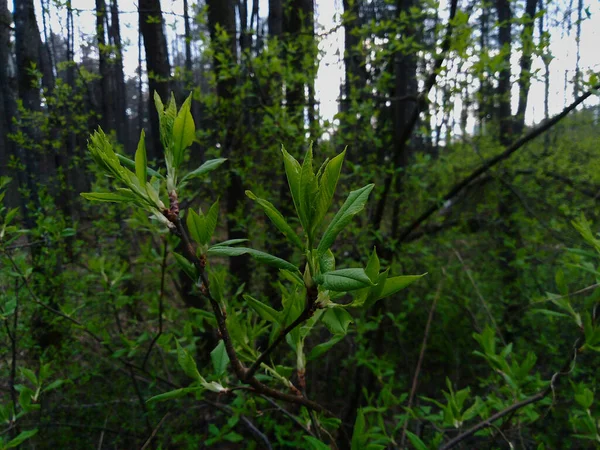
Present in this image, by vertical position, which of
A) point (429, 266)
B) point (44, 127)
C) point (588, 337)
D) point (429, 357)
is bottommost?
point (429, 357)

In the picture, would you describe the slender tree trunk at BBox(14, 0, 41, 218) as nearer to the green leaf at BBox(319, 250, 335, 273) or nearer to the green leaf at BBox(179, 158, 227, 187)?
the green leaf at BBox(179, 158, 227, 187)

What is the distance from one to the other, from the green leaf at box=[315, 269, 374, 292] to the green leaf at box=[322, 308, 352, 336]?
0.14 metres

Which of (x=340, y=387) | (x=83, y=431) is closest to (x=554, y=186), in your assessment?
(x=340, y=387)

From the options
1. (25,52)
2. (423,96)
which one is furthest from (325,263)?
(25,52)

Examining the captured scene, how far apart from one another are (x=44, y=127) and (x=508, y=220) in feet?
14.2

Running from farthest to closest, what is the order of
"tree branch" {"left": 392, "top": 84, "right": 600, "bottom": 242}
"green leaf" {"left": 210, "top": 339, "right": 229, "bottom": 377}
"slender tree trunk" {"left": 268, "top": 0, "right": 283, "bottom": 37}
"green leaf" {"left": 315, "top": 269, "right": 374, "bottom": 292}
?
"slender tree trunk" {"left": 268, "top": 0, "right": 283, "bottom": 37}, "tree branch" {"left": 392, "top": 84, "right": 600, "bottom": 242}, "green leaf" {"left": 210, "top": 339, "right": 229, "bottom": 377}, "green leaf" {"left": 315, "top": 269, "right": 374, "bottom": 292}

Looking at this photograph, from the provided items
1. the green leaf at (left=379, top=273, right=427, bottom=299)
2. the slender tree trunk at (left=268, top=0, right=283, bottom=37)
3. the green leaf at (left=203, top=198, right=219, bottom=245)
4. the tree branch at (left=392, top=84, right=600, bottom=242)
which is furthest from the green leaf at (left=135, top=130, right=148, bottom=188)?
the slender tree trunk at (left=268, top=0, right=283, bottom=37)

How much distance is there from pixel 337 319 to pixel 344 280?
176 mm

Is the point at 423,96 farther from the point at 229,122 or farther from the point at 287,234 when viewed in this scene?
the point at 287,234

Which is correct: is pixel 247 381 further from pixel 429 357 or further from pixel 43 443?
pixel 429 357

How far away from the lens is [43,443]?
3055mm

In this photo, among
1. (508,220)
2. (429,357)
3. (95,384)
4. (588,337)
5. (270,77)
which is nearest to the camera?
(588,337)

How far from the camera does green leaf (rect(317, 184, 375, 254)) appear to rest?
65cm

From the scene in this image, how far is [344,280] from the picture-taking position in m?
0.59
